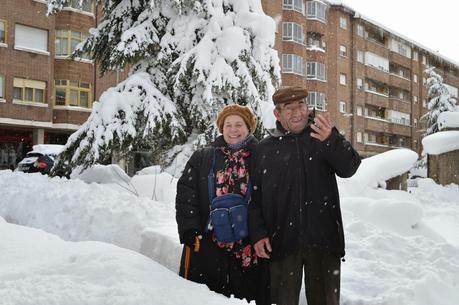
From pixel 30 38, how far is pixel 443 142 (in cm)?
2273

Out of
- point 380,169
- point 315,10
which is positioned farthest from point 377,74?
point 380,169

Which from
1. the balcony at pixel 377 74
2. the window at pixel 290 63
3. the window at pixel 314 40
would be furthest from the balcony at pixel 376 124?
the window at pixel 290 63

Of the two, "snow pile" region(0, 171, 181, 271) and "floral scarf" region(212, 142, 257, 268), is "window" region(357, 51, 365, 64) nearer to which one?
"snow pile" region(0, 171, 181, 271)

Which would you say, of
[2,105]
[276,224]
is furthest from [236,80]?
[2,105]

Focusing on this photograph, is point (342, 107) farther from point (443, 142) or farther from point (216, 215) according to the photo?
point (216, 215)

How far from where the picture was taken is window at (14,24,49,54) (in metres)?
26.5

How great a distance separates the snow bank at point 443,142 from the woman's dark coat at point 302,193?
31.1ft

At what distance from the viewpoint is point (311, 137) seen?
337cm

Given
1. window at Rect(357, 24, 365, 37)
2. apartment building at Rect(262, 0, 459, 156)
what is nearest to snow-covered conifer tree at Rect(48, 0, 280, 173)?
apartment building at Rect(262, 0, 459, 156)

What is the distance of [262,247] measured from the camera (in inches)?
132

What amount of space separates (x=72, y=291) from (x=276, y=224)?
1586mm

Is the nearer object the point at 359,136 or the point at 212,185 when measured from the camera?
the point at 212,185

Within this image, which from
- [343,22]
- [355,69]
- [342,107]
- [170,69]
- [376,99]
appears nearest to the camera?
[170,69]

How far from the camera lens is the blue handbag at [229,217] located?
11.3ft
